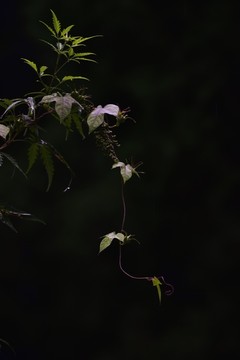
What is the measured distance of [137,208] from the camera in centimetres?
254

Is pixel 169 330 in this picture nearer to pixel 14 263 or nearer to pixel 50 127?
pixel 14 263

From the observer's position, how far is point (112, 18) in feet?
8.39

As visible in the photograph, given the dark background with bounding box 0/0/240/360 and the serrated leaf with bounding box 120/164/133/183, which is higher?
the serrated leaf with bounding box 120/164/133/183

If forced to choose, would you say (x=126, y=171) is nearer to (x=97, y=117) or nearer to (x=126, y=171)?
(x=126, y=171)

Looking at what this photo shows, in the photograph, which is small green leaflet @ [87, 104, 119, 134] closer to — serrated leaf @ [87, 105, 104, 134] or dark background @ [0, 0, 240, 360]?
serrated leaf @ [87, 105, 104, 134]

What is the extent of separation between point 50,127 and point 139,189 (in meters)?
0.41

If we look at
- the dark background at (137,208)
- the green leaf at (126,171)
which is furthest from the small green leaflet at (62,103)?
the dark background at (137,208)

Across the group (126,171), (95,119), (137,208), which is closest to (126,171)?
(126,171)

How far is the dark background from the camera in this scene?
8.23ft

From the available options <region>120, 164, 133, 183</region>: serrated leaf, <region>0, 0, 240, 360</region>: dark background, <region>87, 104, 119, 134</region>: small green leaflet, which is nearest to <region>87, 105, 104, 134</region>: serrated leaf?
<region>87, 104, 119, 134</region>: small green leaflet

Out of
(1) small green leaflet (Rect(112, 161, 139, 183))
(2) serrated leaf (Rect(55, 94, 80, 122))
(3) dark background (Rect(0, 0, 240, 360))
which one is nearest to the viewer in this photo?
(2) serrated leaf (Rect(55, 94, 80, 122))

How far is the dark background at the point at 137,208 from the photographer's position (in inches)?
98.7

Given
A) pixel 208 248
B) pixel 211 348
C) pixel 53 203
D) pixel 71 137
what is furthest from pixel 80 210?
pixel 211 348

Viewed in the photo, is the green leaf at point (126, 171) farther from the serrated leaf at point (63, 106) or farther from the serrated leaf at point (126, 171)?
the serrated leaf at point (63, 106)
